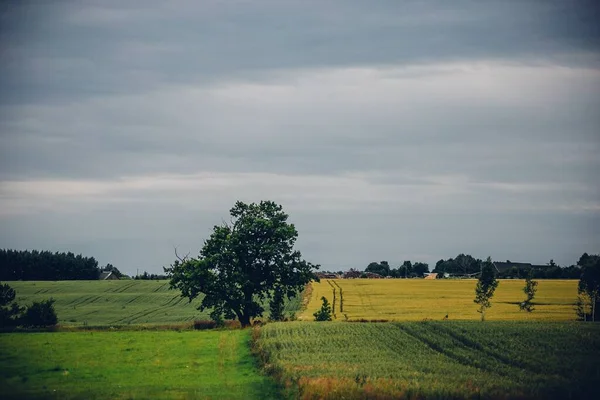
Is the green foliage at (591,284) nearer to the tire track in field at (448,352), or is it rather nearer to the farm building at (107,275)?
the tire track in field at (448,352)

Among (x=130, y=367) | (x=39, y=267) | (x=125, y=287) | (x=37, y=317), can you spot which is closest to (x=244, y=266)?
(x=37, y=317)

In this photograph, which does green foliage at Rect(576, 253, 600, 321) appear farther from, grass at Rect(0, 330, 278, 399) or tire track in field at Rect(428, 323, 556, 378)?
grass at Rect(0, 330, 278, 399)

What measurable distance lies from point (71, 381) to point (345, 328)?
24287mm

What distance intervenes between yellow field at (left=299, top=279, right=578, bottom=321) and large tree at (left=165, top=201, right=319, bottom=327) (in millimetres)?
6284

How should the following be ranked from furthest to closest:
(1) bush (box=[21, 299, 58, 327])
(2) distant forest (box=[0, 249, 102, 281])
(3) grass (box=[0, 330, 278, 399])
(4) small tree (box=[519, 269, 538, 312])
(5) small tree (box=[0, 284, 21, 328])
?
(2) distant forest (box=[0, 249, 102, 281]) → (4) small tree (box=[519, 269, 538, 312]) → (1) bush (box=[21, 299, 58, 327]) → (5) small tree (box=[0, 284, 21, 328]) → (3) grass (box=[0, 330, 278, 399])

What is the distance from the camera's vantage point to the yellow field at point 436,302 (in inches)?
3184

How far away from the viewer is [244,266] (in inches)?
3009

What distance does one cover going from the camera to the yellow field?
8088 centimetres

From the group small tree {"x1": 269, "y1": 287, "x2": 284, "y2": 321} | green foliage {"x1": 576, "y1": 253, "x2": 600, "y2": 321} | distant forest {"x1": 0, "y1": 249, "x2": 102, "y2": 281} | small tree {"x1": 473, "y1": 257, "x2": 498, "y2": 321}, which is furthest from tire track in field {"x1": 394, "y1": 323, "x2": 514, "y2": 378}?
distant forest {"x1": 0, "y1": 249, "x2": 102, "y2": 281}

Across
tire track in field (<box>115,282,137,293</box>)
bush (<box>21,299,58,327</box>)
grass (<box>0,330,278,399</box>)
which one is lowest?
grass (<box>0,330,278,399</box>)

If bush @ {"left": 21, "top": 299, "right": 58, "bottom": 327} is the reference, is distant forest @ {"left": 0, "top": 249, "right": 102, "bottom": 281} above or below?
above

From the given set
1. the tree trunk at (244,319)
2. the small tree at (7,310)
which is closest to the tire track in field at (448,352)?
the tree trunk at (244,319)

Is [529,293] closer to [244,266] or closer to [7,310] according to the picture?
[244,266]

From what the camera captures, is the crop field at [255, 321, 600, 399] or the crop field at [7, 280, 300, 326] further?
the crop field at [7, 280, 300, 326]
